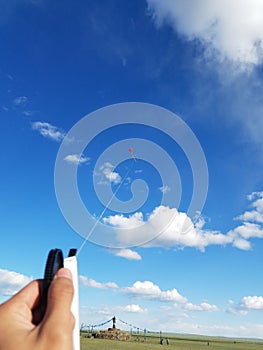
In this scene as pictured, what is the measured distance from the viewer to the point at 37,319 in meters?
2.54

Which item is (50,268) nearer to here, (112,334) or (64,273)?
(64,273)

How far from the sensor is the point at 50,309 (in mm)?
2273

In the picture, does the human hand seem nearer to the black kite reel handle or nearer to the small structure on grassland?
the black kite reel handle

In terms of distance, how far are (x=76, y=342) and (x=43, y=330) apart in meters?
0.38

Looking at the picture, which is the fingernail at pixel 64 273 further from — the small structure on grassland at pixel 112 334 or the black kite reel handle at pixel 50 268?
the small structure on grassland at pixel 112 334

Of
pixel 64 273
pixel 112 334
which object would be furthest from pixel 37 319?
pixel 112 334

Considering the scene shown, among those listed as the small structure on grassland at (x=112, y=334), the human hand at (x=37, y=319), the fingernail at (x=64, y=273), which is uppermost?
the small structure on grassland at (x=112, y=334)

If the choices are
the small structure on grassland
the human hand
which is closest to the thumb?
the human hand

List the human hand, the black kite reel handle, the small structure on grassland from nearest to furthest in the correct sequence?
the human hand
the black kite reel handle
the small structure on grassland

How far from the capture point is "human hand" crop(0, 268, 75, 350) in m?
2.11

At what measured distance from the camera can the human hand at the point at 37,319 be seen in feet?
6.91

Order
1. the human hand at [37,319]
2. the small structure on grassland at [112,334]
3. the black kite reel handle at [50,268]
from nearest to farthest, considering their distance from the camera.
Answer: the human hand at [37,319], the black kite reel handle at [50,268], the small structure on grassland at [112,334]

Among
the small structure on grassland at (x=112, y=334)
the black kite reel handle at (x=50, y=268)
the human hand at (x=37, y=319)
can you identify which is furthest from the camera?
the small structure on grassland at (x=112, y=334)

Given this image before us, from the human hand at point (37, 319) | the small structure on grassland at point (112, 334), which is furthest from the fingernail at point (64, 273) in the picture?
the small structure on grassland at point (112, 334)
